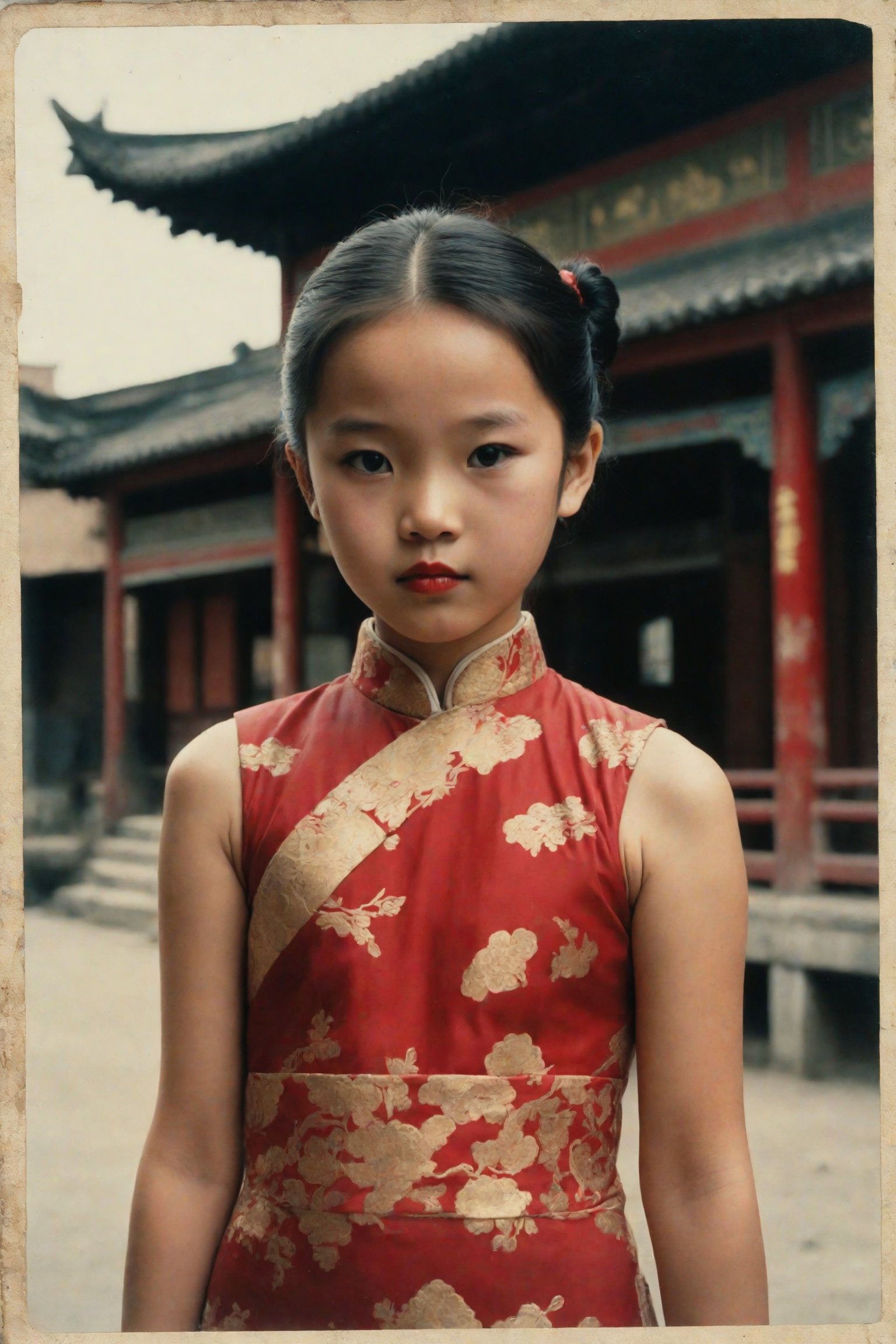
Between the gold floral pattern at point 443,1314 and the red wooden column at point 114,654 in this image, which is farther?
the red wooden column at point 114,654

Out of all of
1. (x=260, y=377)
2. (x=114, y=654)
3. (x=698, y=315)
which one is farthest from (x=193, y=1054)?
(x=114, y=654)

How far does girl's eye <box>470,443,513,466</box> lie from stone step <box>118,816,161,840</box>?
19.9 feet

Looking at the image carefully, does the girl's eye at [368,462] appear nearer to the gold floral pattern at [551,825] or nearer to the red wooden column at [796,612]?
the gold floral pattern at [551,825]

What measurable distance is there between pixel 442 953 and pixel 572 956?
115 mm

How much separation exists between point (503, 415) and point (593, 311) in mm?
238

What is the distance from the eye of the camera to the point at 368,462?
3.33ft

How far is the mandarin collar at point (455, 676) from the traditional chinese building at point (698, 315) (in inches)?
78.1

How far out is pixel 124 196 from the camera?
5.59m

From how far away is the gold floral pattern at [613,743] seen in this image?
1.05m

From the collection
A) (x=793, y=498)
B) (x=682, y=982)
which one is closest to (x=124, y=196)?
(x=793, y=498)

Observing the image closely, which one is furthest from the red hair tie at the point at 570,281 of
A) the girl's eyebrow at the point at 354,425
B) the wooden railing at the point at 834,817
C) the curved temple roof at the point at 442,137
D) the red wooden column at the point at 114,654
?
the red wooden column at the point at 114,654

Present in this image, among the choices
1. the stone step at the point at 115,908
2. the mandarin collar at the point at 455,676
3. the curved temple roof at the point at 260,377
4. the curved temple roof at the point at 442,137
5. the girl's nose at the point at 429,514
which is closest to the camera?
the girl's nose at the point at 429,514

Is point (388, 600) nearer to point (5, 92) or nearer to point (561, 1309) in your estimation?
point (561, 1309)

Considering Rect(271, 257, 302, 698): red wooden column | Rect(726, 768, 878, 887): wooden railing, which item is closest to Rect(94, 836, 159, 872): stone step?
Rect(271, 257, 302, 698): red wooden column
